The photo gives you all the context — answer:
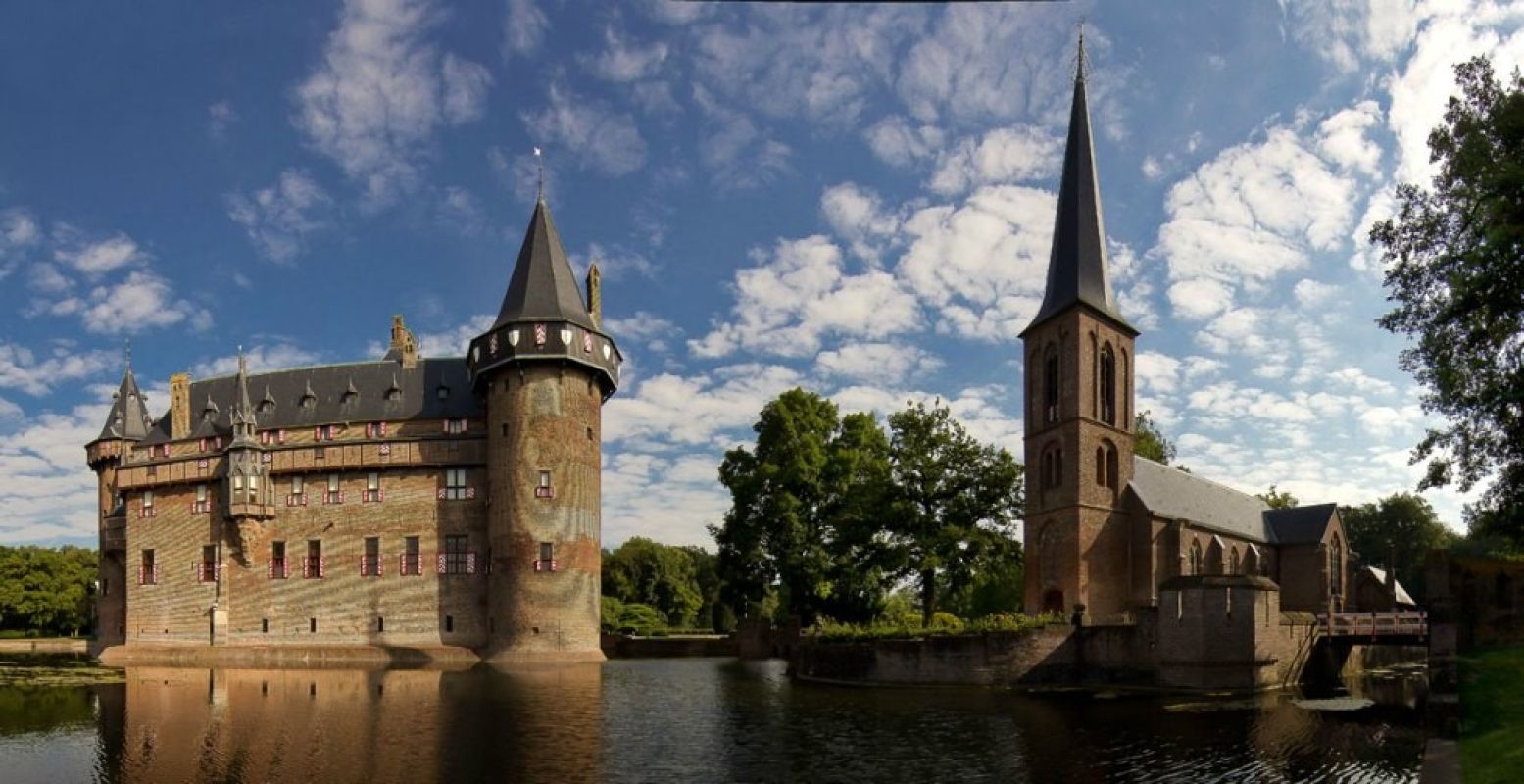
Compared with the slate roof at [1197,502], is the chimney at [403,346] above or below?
above

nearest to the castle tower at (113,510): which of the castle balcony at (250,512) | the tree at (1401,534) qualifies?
the castle balcony at (250,512)

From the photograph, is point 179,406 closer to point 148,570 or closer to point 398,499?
point 148,570

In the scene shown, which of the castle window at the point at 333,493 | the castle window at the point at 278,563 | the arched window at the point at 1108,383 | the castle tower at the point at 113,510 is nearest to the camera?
the arched window at the point at 1108,383

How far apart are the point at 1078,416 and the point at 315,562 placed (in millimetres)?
34117

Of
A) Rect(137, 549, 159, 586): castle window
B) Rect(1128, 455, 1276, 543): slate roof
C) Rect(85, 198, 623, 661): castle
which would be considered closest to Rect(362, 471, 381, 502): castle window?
Rect(85, 198, 623, 661): castle

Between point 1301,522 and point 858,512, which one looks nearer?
point 858,512

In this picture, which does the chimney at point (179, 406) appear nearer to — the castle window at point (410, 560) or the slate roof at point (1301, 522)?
the castle window at point (410, 560)

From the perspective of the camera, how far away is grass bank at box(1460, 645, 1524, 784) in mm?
13127

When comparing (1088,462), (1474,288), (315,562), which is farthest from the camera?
(315,562)

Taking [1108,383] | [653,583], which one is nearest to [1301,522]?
[1108,383]

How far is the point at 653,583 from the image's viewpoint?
70.8m

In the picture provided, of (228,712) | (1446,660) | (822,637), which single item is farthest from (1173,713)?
(228,712)

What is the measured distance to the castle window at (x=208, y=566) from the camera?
156ft

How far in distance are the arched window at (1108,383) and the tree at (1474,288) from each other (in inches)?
617
